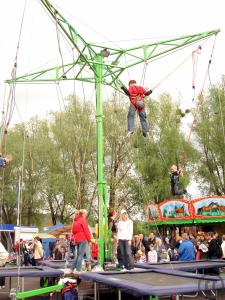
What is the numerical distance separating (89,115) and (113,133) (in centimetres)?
268

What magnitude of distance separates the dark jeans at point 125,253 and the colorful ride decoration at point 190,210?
9.03m

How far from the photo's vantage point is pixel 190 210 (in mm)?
18594

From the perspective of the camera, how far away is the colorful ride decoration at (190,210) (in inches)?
690

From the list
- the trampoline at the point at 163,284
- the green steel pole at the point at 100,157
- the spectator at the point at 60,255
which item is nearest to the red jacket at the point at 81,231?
the trampoline at the point at 163,284

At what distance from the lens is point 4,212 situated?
28.5 meters

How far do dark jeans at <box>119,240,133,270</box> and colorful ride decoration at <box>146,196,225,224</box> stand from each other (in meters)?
9.03

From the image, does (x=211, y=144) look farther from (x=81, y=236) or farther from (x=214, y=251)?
(x=81, y=236)

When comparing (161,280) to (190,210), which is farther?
(190,210)

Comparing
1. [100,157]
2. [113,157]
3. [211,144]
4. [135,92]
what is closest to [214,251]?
[100,157]

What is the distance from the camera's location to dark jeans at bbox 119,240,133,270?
761 centimetres

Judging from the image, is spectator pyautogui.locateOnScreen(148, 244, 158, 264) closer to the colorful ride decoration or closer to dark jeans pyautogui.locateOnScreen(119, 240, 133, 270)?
dark jeans pyautogui.locateOnScreen(119, 240, 133, 270)

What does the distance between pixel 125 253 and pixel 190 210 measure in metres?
11.4

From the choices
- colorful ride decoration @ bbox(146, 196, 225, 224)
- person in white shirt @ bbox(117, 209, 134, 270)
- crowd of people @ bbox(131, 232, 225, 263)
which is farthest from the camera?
colorful ride decoration @ bbox(146, 196, 225, 224)

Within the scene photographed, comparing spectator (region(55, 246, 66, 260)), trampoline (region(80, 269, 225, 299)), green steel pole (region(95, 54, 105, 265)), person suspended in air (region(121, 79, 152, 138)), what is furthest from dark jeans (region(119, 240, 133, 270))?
spectator (region(55, 246, 66, 260))
